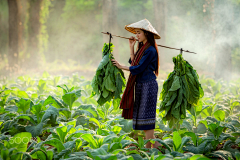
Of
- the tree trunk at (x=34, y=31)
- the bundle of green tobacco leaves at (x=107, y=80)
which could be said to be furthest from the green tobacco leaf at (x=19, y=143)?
the tree trunk at (x=34, y=31)

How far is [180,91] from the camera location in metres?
2.71

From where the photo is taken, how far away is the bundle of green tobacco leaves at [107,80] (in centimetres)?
276

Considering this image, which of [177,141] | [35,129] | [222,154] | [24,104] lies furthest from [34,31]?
[222,154]

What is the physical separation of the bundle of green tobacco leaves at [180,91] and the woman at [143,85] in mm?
195

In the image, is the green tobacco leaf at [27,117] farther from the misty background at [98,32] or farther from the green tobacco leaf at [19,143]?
the misty background at [98,32]

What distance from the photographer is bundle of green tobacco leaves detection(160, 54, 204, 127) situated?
2725 mm

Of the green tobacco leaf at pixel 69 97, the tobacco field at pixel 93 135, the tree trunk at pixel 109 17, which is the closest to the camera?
the tobacco field at pixel 93 135

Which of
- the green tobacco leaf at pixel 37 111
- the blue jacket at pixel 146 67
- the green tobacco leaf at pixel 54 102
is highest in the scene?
the blue jacket at pixel 146 67

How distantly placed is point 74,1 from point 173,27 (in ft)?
27.6

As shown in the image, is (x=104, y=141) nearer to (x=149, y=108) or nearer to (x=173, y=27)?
(x=149, y=108)

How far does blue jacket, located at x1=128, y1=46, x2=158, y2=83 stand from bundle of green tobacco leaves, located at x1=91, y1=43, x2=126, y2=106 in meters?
0.25

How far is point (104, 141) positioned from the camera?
2410 mm

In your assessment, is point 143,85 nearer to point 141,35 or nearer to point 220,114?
point 141,35

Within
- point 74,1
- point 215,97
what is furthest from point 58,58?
point 215,97
